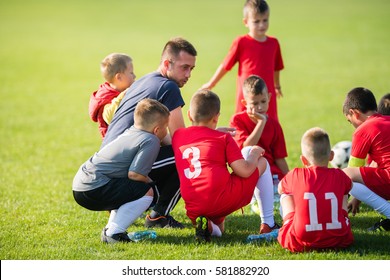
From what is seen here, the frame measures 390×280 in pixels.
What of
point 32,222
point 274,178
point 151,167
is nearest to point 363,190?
point 274,178

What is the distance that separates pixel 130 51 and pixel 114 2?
21141 mm

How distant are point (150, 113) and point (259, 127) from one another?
1.64m

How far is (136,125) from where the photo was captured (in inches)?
250

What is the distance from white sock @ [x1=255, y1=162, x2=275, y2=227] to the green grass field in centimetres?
27

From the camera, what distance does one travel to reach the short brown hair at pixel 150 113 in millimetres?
6246

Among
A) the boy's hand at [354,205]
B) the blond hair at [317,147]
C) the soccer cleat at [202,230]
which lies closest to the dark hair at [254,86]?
the boy's hand at [354,205]

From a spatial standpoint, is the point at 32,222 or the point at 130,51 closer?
the point at 32,222

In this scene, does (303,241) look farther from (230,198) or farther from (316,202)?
(230,198)

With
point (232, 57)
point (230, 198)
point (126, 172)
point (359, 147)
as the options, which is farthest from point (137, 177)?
point (232, 57)

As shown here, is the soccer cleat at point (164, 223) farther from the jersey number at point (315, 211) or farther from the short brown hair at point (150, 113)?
the jersey number at point (315, 211)

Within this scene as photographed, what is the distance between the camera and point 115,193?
20.6ft

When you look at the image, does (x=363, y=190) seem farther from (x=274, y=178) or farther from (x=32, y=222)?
(x=32, y=222)

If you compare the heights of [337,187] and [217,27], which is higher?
[217,27]

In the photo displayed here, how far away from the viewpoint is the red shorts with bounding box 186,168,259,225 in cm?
618
